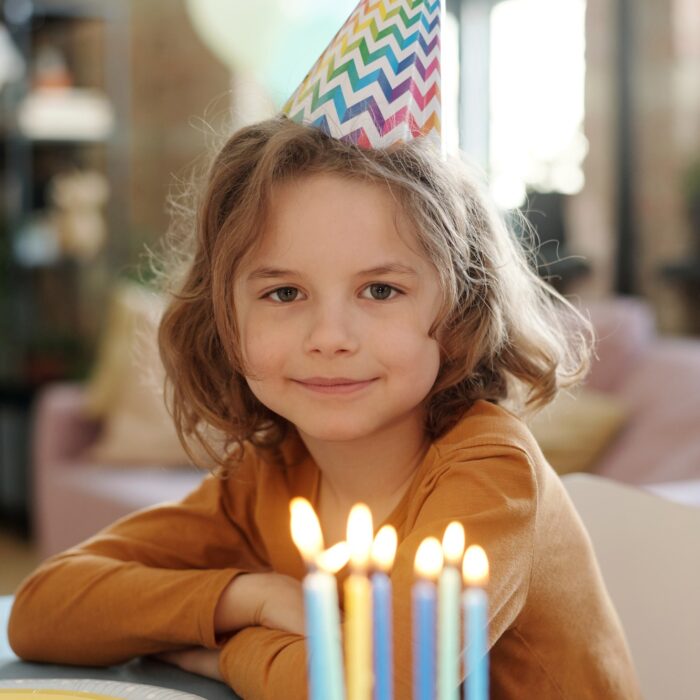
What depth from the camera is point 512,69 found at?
168 inches

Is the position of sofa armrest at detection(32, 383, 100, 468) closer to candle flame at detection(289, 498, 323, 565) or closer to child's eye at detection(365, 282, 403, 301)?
child's eye at detection(365, 282, 403, 301)

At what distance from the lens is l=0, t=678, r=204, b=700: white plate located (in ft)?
2.67

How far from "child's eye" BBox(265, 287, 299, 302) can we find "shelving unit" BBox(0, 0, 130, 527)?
3.80 meters

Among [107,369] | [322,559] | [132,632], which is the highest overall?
[322,559]

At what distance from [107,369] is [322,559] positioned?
10.8ft

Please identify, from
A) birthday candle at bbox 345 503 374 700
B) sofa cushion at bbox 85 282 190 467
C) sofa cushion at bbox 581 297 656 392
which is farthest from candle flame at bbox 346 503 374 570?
sofa cushion at bbox 85 282 190 467

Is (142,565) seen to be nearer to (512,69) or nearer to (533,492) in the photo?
(533,492)

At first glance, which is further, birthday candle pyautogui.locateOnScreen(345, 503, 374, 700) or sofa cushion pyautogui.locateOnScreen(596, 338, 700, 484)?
sofa cushion pyautogui.locateOnScreen(596, 338, 700, 484)

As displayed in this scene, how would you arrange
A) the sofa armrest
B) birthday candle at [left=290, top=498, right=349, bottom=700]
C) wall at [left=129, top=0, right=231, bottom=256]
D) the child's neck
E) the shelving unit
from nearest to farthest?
birthday candle at [left=290, top=498, right=349, bottom=700]
the child's neck
the sofa armrest
the shelving unit
wall at [left=129, top=0, right=231, bottom=256]

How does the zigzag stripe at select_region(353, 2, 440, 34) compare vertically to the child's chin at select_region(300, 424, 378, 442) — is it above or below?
above

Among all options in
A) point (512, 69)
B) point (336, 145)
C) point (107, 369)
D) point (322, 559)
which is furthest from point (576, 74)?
point (322, 559)

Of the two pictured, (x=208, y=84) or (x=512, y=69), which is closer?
(x=512, y=69)

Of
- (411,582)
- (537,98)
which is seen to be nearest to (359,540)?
(411,582)

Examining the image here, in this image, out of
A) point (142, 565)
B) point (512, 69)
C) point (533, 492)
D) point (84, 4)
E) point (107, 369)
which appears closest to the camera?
point (533, 492)
